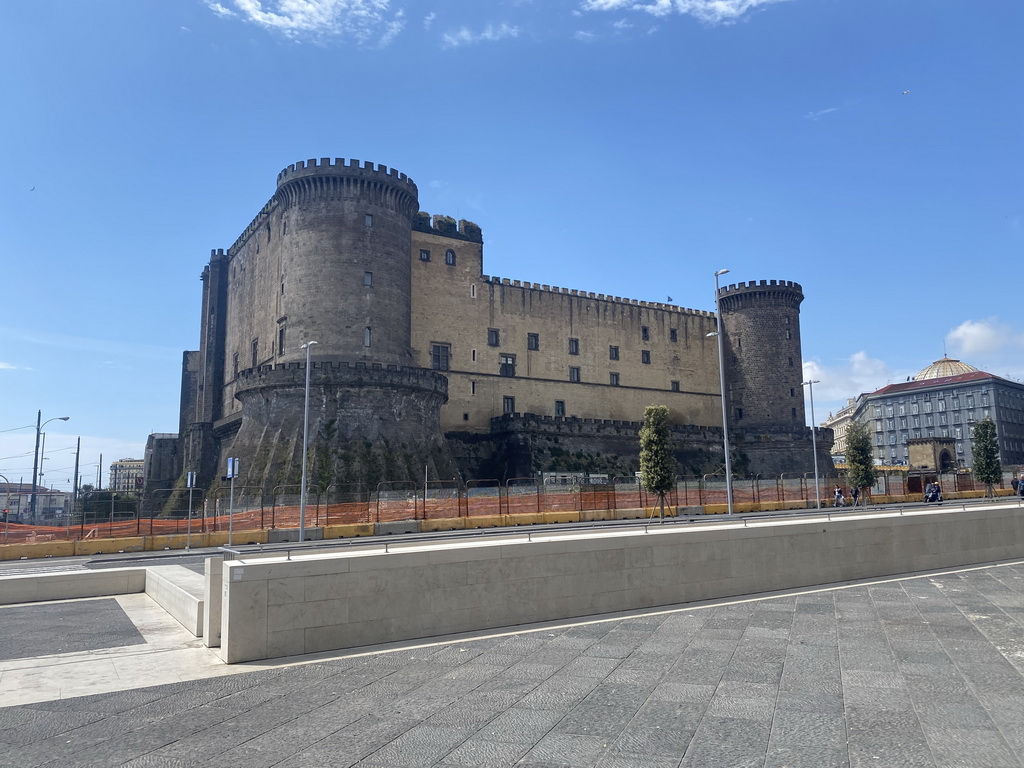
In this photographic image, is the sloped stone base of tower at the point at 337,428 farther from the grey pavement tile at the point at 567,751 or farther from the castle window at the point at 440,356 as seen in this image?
the grey pavement tile at the point at 567,751

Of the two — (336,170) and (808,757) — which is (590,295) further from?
(808,757)

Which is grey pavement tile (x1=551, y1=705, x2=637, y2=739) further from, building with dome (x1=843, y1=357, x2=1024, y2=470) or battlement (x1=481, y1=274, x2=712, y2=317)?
building with dome (x1=843, y1=357, x2=1024, y2=470)

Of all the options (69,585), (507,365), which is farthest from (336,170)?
(69,585)

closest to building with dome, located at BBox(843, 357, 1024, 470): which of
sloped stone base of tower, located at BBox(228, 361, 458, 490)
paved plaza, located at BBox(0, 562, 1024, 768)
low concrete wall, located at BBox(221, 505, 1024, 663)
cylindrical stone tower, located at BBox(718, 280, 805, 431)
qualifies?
cylindrical stone tower, located at BBox(718, 280, 805, 431)

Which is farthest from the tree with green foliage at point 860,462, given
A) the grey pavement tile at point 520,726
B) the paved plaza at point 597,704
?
the grey pavement tile at point 520,726

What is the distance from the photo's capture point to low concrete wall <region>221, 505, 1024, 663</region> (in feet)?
32.8

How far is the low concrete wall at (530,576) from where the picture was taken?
9984 millimetres

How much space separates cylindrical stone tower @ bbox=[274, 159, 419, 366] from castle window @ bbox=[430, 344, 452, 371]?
5.86 meters

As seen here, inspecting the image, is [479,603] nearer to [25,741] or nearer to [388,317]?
[25,741]

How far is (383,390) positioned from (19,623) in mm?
30757

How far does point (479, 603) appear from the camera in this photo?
11453mm

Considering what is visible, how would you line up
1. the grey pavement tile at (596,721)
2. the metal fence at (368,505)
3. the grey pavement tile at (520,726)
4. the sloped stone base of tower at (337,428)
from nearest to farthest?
the grey pavement tile at (520,726) → the grey pavement tile at (596,721) → the metal fence at (368,505) → the sloped stone base of tower at (337,428)

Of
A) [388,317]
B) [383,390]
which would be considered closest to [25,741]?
[383,390]

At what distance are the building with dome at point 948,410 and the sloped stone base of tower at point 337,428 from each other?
73.0 meters
